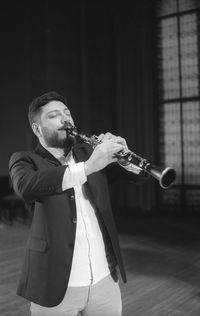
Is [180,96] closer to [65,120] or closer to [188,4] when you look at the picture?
[188,4]

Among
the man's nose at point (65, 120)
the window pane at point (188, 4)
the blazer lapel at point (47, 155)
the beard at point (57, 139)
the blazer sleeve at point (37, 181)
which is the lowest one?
the blazer sleeve at point (37, 181)

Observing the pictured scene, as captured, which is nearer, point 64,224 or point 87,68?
point 64,224

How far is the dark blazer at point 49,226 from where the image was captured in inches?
51.0

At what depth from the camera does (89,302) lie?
54.6 inches

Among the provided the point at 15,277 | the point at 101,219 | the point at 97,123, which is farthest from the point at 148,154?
the point at 101,219

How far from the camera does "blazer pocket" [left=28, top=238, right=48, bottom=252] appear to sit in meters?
1.33

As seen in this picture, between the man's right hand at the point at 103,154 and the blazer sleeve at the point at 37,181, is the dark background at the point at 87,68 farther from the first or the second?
the man's right hand at the point at 103,154

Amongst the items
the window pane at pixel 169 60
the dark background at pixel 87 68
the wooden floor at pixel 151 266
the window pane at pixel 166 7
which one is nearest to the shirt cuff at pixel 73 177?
the wooden floor at pixel 151 266

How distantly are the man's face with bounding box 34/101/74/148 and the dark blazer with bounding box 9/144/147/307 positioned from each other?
85 mm

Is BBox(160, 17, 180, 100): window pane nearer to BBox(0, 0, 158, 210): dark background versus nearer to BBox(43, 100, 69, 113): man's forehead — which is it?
BBox(0, 0, 158, 210): dark background

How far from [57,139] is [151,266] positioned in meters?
2.91

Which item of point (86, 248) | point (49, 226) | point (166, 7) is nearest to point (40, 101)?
point (49, 226)

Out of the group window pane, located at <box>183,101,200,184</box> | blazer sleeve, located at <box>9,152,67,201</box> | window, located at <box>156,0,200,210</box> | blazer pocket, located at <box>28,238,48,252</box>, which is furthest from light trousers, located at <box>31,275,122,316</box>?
window pane, located at <box>183,101,200,184</box>

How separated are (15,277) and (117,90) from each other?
4.99 metres
